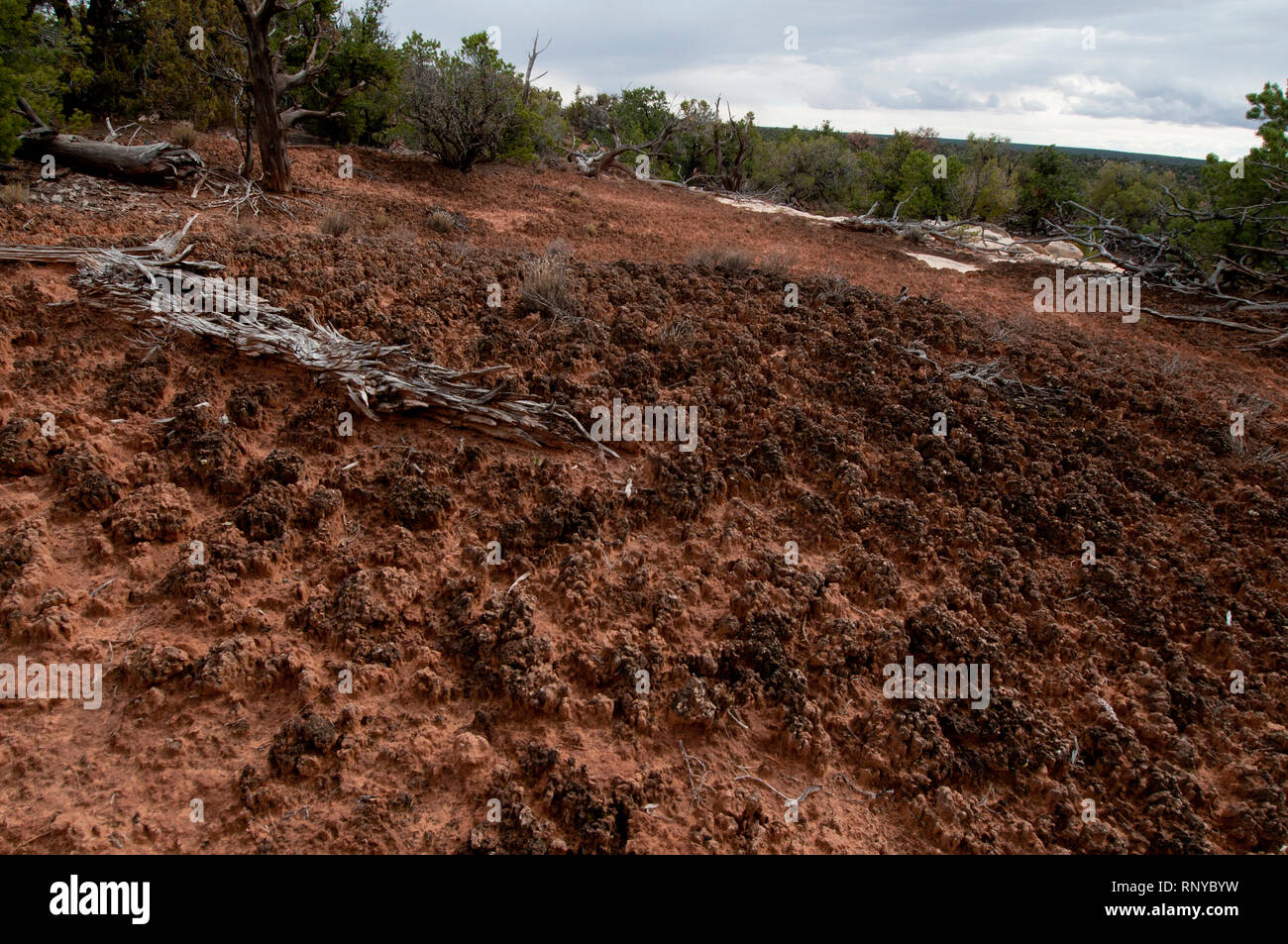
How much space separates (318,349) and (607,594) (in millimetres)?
2280

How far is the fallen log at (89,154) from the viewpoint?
5.77 m

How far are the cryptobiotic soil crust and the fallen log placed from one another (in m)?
0.88

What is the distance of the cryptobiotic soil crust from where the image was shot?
2.23 metres

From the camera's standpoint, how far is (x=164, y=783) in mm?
2086

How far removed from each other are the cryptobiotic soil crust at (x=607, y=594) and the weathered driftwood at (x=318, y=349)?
0.12m

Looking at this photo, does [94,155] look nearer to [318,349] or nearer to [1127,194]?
[318,349]

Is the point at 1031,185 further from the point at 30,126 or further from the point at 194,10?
the point at 30,126

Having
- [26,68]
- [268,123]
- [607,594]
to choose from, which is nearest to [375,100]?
[268,123]

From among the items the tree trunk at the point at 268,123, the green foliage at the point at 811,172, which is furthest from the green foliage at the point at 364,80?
the green foliage at the point at 811,172

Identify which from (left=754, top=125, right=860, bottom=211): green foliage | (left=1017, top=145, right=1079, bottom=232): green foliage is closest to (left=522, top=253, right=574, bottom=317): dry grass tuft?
(left=754, top=125, right=860, bottom=211): green foliage

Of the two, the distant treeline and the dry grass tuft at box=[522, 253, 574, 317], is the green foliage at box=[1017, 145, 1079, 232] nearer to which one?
the distant treeline

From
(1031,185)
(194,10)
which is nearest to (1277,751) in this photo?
(194,10)

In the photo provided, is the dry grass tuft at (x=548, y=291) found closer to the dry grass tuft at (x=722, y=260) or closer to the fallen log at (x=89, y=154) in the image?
the dry grass tuft at (x=722, y=260)

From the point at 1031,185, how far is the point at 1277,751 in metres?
16.7
